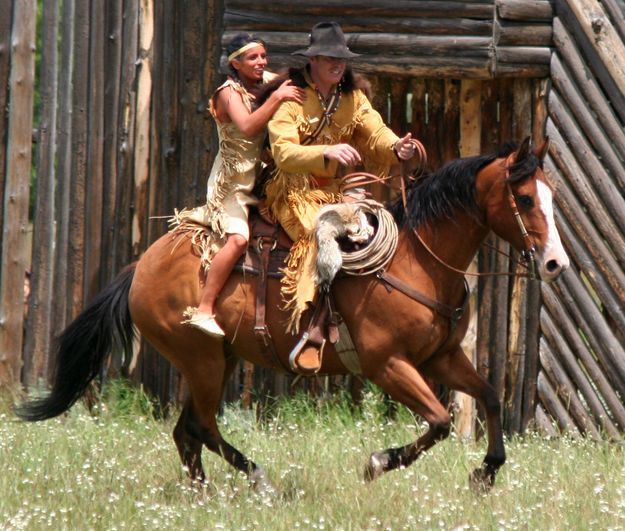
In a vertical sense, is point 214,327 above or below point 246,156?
below

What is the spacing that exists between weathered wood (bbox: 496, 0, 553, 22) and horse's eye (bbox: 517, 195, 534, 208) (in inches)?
100

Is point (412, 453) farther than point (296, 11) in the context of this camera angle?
No

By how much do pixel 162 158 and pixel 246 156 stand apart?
2.31m

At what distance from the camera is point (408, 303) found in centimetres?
718

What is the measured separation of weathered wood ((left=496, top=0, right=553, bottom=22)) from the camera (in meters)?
9.02

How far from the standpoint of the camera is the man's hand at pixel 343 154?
7.06 meters

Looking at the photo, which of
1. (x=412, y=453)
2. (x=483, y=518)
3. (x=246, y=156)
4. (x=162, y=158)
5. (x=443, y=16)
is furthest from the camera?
(x=162, y=158)

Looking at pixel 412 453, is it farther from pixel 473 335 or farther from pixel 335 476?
pixel 473 335

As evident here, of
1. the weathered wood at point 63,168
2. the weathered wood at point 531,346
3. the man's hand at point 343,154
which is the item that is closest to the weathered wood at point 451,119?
the weathered wood at point 531,346

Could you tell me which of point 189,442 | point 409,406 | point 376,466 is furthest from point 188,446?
point 409,406

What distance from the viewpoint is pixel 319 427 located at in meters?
9.10

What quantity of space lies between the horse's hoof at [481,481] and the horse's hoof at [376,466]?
19.3 inches

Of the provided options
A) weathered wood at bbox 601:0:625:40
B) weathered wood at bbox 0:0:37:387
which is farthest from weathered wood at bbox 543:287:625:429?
weathered wood at bbox 0:0:37:387

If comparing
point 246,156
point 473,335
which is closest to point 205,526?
point 246,156
